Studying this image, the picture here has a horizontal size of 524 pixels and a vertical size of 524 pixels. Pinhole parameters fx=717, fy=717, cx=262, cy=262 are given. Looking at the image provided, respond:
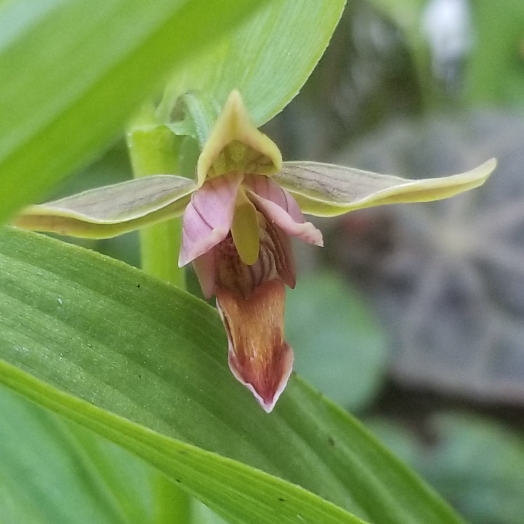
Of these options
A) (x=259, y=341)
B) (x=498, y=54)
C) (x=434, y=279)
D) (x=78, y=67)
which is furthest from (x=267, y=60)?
(x=498, y=54)

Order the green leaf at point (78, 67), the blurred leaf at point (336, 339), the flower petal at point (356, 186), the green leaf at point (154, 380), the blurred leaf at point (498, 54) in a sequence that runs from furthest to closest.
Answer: the blurred leaf at point (498, 54) < the blurred leaf at point (336, 339) < the flower petal at point (356, 186) < the green leaf at point (154, 380) < the green leaf at point (78, 67)

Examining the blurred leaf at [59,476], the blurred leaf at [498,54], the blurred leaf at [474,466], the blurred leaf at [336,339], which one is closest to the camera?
the blurred leaf at [59,476]

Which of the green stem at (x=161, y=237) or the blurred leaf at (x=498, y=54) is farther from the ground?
the blurred leaf at (x=498, y=54)

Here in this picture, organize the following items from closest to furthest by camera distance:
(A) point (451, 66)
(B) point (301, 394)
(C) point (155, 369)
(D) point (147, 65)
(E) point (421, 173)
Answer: (D) point (147, 65), (C) point (155, 369), (B) point (301, 394), (E) point (421, 173), (A) point (451, 66)

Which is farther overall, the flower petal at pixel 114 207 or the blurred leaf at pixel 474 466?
the blurred leaf at pixel 474 466

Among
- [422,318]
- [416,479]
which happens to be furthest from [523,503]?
[416,479]

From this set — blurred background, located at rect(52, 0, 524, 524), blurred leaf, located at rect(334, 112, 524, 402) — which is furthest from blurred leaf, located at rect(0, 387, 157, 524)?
blurred leaf, located at rect(334, 112, 524, 402)

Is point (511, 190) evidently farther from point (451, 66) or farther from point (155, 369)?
point (155, 369)

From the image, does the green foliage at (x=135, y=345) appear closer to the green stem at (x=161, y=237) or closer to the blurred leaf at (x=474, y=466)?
Answer: the green stem at (x=161, y=237)

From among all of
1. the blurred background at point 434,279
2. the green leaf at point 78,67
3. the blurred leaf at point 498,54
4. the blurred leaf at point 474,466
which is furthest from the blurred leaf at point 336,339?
the green leaf at point 78,67
